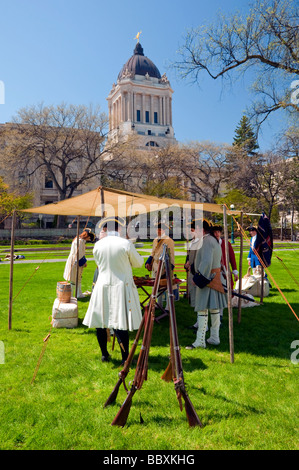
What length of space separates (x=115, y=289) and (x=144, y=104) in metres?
103

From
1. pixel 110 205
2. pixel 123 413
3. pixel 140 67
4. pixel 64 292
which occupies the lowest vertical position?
pixel 123 413

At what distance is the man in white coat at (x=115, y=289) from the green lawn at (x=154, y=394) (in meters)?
0.86

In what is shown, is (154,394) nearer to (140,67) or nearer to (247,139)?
(247,139)

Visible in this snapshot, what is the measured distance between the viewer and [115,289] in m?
4.62

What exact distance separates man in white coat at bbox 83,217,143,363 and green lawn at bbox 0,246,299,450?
2.84 feet

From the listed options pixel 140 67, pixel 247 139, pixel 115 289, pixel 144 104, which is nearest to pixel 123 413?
pixel 115 289

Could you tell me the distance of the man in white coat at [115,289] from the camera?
4570mm

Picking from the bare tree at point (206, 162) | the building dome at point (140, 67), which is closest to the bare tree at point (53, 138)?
the bare tree at point (206, 162)

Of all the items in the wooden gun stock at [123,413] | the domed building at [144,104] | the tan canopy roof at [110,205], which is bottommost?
the wooden gun stock at [123,413]

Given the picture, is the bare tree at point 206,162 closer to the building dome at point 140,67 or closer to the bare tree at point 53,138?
the bare tree at point 53,138

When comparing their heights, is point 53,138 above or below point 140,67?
below
